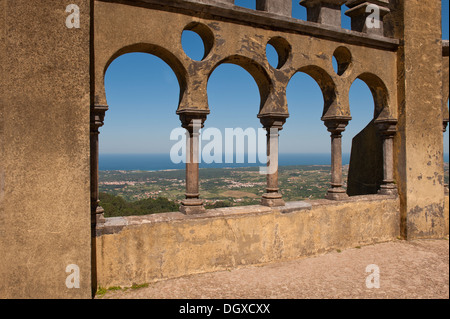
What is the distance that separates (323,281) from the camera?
470 centimetres

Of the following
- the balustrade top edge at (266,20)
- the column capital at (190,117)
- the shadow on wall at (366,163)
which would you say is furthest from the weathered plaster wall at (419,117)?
the column capital at (190,117)

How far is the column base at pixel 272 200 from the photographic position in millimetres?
5564

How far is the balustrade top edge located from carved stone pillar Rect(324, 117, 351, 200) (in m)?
1.48

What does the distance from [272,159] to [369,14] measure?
11.7 ft

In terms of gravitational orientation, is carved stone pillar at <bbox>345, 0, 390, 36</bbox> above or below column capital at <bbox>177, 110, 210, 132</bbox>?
above

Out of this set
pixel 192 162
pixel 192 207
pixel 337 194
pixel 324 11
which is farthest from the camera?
pixel 337 194

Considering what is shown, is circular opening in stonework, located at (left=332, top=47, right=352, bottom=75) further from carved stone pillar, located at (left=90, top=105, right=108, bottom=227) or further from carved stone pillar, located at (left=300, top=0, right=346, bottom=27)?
carved stone pillar, located at (left=90, top=105, right=108, bottom=227)

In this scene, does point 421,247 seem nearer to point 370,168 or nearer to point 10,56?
point 370,168

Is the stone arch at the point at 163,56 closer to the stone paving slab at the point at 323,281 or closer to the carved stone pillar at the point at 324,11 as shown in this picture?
the stone paving slab at the point at 323,281

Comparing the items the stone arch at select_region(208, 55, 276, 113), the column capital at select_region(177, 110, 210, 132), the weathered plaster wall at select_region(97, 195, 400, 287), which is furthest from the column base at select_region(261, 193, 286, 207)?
the column capital at select_region(177, 110, 210, 132)

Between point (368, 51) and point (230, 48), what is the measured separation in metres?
2.99

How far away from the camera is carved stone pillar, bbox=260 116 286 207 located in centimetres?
561

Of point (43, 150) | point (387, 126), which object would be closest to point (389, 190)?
point (387, 126)

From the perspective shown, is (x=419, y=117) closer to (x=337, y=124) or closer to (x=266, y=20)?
(x=337, y=124)
